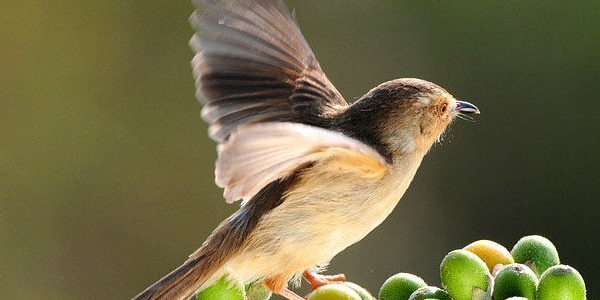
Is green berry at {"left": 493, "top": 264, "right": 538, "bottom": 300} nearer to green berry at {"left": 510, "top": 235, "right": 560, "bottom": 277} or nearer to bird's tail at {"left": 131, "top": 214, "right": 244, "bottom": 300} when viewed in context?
green berry at {"left": 510, "top": 235, "right": 560, "bottom": 277}

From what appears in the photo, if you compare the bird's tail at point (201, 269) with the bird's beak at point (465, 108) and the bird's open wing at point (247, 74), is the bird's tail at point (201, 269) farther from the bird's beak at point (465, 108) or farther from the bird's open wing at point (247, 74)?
the bird's beak at point (465, 108)

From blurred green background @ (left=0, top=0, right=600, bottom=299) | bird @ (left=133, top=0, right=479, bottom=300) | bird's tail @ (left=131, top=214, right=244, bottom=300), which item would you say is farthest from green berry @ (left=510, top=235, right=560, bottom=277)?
blurred green background @ (left=0, top=0, right=600, bottom=299)

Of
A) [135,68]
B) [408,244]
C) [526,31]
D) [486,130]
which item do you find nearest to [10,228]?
[135,68]

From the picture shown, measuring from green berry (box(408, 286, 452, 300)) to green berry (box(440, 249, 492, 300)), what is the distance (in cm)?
2

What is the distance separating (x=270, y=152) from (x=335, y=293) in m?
0.35

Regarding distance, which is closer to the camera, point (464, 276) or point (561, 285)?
point (561, 285)

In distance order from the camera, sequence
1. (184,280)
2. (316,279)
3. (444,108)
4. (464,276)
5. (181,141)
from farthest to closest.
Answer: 1. (181,141)
2. (444,108)
3. (316,279)
4. (184,280)
5. (464,276)

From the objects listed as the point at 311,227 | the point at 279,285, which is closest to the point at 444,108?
the point at 311,227

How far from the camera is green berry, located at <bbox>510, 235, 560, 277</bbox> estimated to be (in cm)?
234

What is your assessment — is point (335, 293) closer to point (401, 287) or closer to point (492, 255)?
point (401, 287)

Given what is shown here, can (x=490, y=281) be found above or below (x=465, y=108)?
below

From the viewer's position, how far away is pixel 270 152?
228 cm

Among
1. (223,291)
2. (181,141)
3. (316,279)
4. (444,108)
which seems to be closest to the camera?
(223,291)

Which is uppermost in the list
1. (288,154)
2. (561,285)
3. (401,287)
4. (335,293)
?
(288,154)
